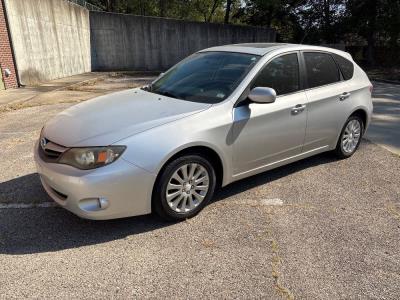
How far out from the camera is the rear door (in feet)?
15.7

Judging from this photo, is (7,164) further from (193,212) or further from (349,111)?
(349,111)

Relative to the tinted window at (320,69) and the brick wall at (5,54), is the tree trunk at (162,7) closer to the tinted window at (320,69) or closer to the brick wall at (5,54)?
the brick wall at (5,54)

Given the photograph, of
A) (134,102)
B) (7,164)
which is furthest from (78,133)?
(7,164)

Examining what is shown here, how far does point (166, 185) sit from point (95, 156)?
27.5 inches

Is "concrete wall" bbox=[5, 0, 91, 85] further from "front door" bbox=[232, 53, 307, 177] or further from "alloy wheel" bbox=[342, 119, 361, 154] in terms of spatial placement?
"alloy wheel" bbox=[342, 119, 361, 154]

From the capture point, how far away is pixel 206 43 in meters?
26.1

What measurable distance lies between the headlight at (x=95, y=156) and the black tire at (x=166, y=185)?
1.54ft

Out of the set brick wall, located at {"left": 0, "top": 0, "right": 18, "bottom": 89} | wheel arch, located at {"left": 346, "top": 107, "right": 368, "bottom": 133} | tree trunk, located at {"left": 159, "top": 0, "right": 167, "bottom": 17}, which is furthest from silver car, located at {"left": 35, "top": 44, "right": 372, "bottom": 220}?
tree trunk, located at {"left": 159, "top": 0, "right": 167, "bottom": 17}

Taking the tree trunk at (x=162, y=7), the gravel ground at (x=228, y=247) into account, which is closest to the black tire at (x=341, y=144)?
the gravel ground at (x=228, y=247)

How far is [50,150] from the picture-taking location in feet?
11.8

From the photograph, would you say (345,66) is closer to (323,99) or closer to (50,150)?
Result: (323,99)

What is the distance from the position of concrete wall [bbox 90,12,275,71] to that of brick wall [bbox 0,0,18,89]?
31.6ft

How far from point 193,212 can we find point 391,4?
24.1 meters

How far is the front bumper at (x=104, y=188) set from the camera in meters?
3.26
